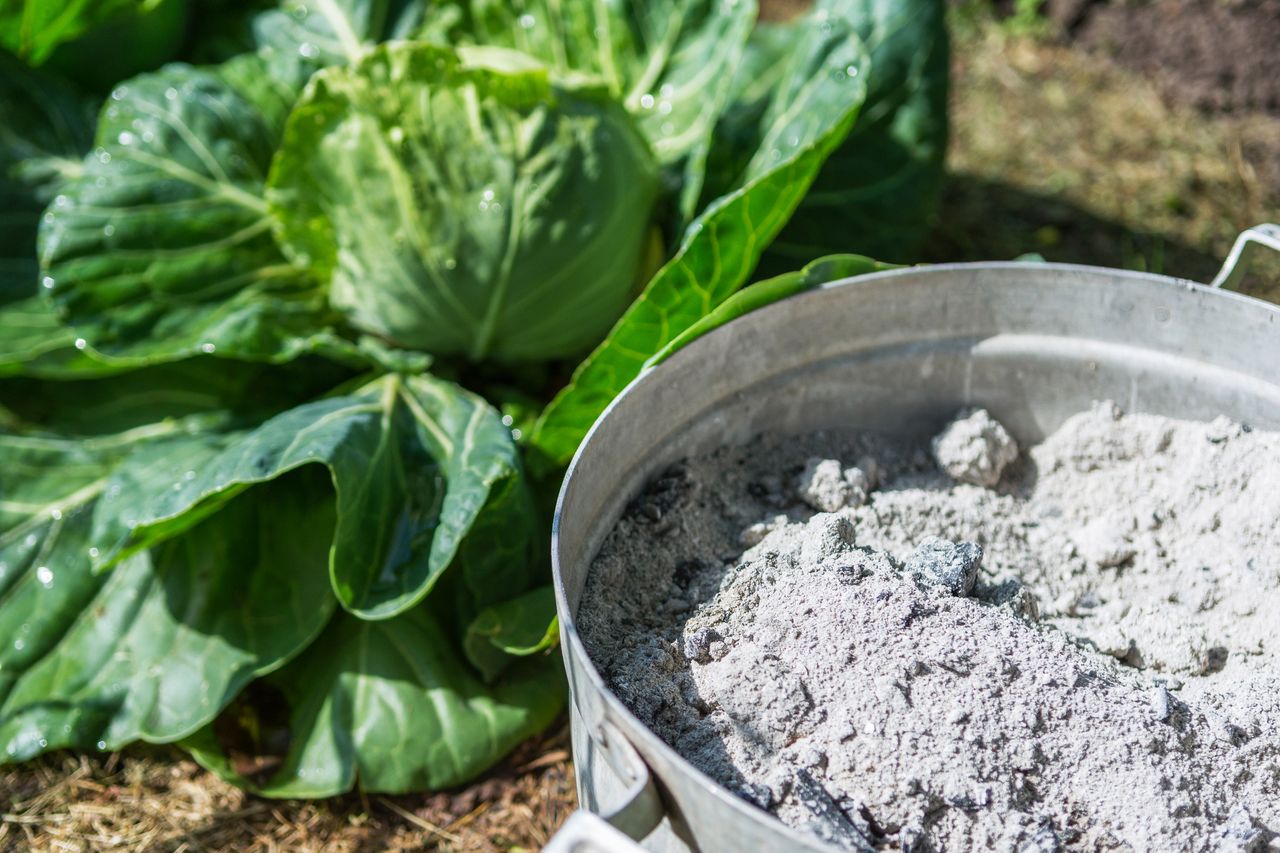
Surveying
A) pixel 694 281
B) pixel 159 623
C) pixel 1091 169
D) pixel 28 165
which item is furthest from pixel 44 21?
pixel 1091 169

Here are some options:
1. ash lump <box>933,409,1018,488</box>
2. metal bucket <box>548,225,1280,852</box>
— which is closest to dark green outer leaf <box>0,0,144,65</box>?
metal bucket <box>548,225,1280,852</box>

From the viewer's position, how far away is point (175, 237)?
247cm

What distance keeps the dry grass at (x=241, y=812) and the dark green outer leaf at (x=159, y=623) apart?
108mm

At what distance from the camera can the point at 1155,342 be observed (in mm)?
1978

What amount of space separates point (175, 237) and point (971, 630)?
1.82 metres

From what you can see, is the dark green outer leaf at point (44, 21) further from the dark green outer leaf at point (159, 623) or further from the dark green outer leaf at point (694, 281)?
the dark green outer leaf at point (694, 281)

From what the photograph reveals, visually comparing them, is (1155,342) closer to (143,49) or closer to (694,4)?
(694,4)

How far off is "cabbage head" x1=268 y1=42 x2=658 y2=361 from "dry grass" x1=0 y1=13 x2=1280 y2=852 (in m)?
0.92

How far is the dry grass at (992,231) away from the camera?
87.4 inches

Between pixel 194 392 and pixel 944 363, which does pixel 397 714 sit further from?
pixel 944 363

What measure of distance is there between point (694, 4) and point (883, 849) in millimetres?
2016

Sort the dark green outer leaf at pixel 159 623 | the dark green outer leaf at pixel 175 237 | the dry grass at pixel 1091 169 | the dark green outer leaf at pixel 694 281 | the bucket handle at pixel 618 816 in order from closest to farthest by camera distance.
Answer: the bucket handle at pixel 618 816 < the dark green outer leaf at pixel 694 281 < the dark green outer leaf at pixel 159 623 < the dark green outer leaf at pixel 175 237 < the dry grass at pixel 1091 169

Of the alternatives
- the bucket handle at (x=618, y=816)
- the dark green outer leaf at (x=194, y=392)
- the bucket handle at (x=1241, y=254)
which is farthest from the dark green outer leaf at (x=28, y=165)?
the bucket handle at (x=1241, y=254)


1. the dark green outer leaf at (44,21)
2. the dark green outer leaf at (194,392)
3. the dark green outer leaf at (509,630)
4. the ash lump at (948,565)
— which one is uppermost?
the dark green outer leaf at (44,21)
